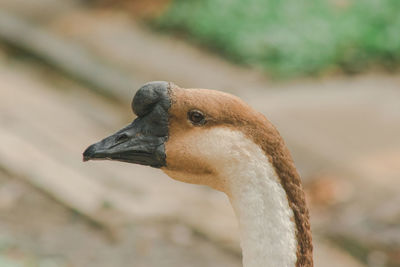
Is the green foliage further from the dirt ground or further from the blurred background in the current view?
the dirt ground

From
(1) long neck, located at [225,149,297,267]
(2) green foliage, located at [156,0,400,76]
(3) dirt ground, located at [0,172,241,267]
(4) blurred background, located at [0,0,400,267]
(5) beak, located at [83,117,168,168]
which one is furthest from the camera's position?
(2) green foliage, located at [156,0,400,76]

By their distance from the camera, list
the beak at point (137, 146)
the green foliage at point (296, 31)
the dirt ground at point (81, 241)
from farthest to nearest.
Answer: the green foliage at point (296, 31), the dirt ground at point (81, 241), the beak at point (137, 146)

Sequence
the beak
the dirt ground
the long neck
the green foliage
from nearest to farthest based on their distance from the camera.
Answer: the long neck, the beak, the dirt ground, the green foliage

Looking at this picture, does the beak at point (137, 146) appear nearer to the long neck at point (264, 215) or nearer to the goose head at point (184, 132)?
the goose head at point (184, 132)

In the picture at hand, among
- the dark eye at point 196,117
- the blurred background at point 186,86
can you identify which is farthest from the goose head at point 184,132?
the blurred background at point 186,86

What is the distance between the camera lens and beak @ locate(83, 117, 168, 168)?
2.29 m

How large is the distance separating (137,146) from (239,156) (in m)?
0.36

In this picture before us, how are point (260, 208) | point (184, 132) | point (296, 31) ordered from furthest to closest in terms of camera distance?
point (296, 31), point (184, 132), point (260, 208)

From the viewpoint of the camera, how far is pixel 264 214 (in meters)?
2.16

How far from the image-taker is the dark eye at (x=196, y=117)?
7.27 feet

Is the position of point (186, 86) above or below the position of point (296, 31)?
below

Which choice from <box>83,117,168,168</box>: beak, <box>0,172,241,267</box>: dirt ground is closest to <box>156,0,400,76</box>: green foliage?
<box>0,172,241,267</box>: dirt ground

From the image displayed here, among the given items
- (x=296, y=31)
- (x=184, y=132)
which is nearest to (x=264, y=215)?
(x=184, y=132)

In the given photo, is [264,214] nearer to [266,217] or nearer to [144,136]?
[266,217]
